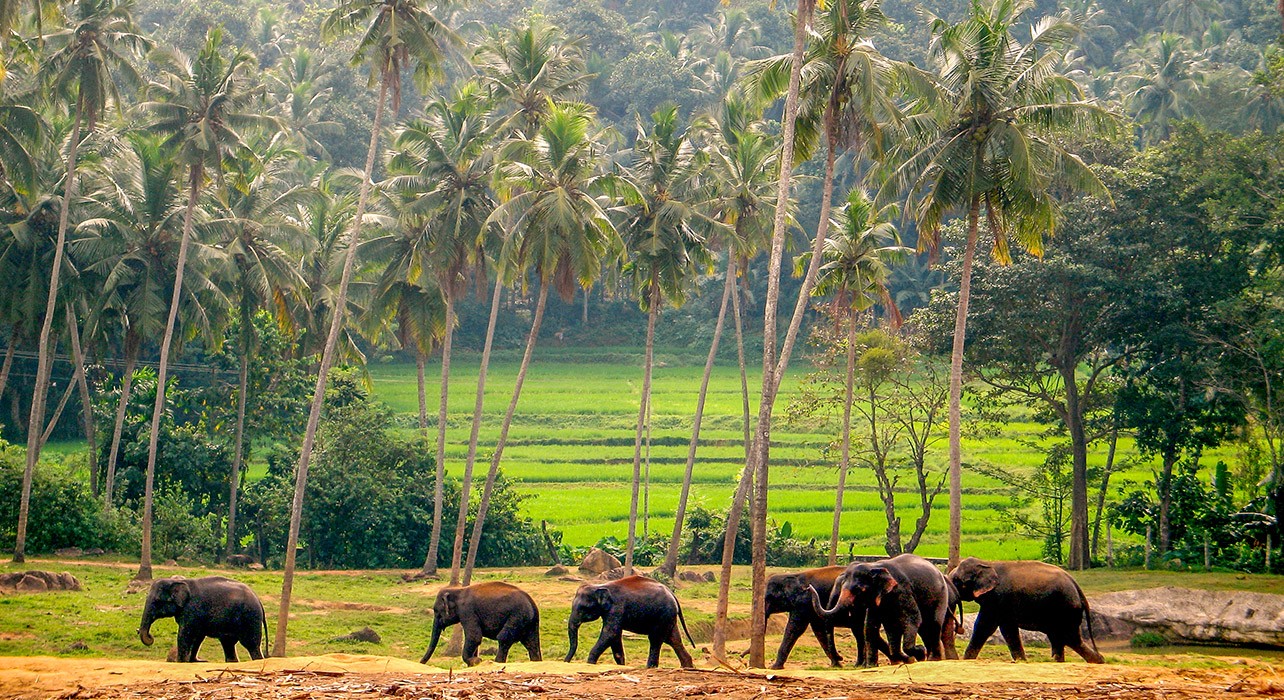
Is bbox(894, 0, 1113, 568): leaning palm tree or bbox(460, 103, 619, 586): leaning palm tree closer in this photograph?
bbox(894, 0, 1113, 568): leaning palm tree

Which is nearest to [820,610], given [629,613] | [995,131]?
[629,613]

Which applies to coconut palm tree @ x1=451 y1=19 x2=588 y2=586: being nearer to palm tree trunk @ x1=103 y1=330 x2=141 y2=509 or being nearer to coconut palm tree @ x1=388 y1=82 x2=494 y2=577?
coconut palm tree @ x1=388 y1=82 x2=494 y2=577

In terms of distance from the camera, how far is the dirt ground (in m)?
12.2

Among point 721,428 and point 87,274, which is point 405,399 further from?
point 87,274

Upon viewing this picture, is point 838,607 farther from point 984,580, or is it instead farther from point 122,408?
point 122,408

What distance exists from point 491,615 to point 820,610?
4649 millimetres

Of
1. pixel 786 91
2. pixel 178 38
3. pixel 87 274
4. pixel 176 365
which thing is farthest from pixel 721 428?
pixel 178 38

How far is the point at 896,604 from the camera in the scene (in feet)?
53.1

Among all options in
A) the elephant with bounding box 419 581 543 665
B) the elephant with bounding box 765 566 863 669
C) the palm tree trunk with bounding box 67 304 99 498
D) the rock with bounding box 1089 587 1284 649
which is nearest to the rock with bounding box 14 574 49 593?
the palm tree trunk with bounding box 67 304 99 498

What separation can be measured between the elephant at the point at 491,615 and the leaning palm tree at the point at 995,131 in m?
7.88

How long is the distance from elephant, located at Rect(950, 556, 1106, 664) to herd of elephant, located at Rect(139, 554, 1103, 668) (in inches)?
0.5

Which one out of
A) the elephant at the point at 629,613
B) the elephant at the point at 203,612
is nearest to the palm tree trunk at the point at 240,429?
the elephant at the point at 203,612

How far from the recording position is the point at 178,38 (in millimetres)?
66812

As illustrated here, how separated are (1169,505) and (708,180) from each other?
13.7 meters
